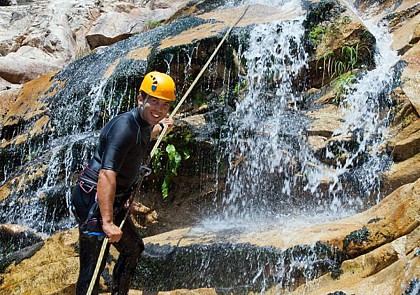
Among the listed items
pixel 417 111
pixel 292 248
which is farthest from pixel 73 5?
pixel 292 248

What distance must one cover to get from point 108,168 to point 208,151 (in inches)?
173

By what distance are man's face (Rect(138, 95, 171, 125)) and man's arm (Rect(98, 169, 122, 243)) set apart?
1.73 feet

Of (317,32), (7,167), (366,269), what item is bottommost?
(7,167)

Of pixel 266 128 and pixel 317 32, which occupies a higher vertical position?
pixel 317 32

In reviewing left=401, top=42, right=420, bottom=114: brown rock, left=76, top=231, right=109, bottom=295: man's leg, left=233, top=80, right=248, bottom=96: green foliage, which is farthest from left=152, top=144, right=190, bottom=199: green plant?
left=76, top=231, right=109, bottom=295: man's leg

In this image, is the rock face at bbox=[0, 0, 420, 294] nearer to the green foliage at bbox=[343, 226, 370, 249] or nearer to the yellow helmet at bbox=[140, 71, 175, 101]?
the green foliage at bbox=[343, 226, 370, 249]

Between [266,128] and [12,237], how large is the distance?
14.1ft

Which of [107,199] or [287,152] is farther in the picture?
[287,152]

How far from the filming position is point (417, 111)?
704 cm

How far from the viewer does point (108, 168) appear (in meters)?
3.75

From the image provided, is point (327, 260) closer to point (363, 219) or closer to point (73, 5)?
point (363, 219)

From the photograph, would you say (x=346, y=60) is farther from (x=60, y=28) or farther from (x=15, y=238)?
(x=60, y=28)

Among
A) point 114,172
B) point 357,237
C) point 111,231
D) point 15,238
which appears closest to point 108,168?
point 114,172

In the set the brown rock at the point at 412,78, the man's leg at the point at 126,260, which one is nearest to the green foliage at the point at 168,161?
the brown rock at the point at 412,78
